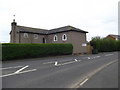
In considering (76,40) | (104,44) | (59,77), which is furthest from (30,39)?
(59,77)

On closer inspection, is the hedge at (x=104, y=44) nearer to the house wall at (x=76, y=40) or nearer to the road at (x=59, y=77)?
the house wall at (x=76, y=40)

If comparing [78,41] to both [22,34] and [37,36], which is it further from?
[22,34]

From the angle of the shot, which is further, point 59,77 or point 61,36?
point 61,36

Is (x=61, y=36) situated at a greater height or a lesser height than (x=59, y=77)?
greater

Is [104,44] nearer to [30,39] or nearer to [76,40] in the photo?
[76,40]

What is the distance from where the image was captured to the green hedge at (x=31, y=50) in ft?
61.3

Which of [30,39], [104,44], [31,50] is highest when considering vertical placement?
[30,39]

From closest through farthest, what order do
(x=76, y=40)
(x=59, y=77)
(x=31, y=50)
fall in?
(x=59, y=77) → (x=31, y=50) → (x=76, y=40)

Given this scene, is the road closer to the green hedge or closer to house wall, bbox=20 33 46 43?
the green hedge

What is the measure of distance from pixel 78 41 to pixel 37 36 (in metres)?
11.7

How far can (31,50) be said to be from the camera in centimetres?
2208

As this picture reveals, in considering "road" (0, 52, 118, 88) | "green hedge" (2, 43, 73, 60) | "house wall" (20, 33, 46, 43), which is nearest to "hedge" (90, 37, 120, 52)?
"green hedge" (2, 43, 73, 60)

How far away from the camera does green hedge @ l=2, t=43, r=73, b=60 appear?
18.7m

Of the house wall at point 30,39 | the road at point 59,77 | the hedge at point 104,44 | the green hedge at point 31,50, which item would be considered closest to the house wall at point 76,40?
the hedge at point 104,44
